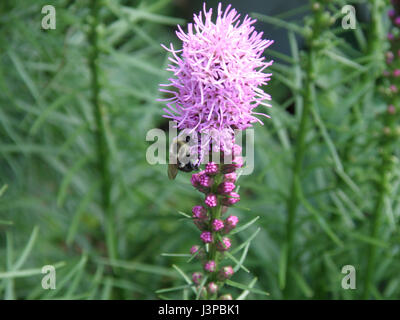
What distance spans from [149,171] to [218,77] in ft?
6.20

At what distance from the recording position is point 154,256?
8.75 feet

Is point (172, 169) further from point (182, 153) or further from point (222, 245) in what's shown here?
point (222, 245)

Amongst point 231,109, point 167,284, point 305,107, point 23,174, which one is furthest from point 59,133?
point 231,109

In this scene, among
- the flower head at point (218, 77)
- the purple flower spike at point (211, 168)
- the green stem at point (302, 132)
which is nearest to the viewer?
the flower head at point (218, 77)

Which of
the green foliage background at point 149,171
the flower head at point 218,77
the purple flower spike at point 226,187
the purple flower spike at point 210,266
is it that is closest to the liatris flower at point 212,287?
the purple flower spike at point 210,266

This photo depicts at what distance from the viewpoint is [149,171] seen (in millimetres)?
2934

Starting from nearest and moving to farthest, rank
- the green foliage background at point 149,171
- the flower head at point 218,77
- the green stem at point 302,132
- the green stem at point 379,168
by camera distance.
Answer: the flower head at point 218,77, the green stem at point 302,132, the green stem at point 379,168, the green foliage background at point 149,171

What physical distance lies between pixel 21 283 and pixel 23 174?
637mm

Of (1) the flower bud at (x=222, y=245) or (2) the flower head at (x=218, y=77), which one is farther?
(1) the flower bud at (x=222, y=245)

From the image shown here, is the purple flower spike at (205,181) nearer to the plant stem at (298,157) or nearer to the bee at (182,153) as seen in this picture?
the bee at (182,153)

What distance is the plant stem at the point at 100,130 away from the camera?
209 cm

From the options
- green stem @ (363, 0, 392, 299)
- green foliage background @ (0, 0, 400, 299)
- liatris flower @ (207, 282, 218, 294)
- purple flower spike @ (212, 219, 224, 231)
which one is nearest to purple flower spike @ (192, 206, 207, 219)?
purple flower spike @ (212, 219, 224, 231)

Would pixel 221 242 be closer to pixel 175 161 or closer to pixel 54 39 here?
pixel 175 161

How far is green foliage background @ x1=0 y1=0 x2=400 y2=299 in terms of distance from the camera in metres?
2.10
